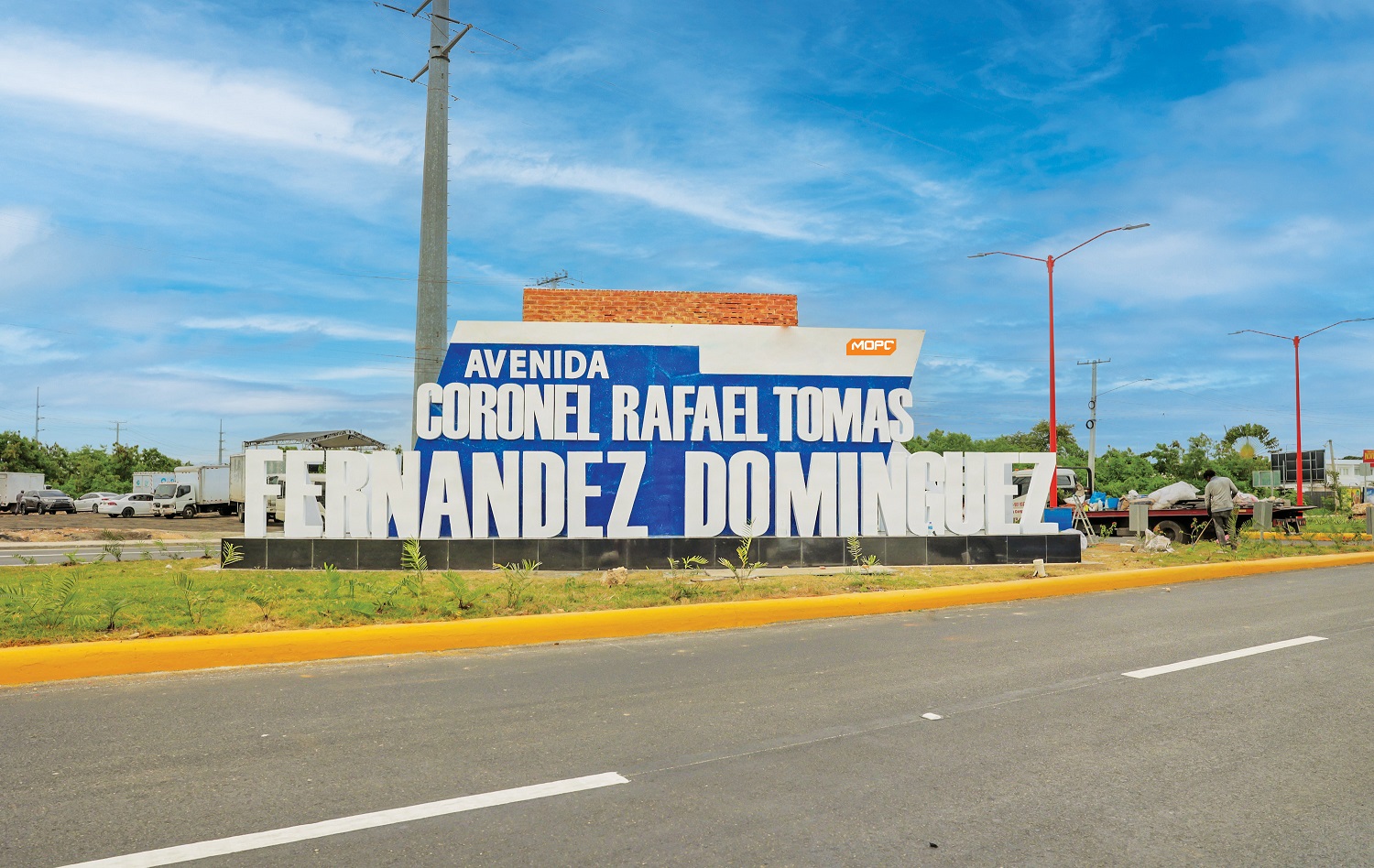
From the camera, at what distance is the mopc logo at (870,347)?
52.2 ft

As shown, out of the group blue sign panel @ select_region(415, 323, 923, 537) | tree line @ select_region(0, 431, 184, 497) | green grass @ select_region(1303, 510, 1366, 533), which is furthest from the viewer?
tree line @ select_region(0, 431, 184, 497)

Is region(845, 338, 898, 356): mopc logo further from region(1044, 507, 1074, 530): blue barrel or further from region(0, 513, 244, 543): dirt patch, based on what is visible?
region(0, 513, 244, 543): dirt patch

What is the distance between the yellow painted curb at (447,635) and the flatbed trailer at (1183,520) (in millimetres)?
12805

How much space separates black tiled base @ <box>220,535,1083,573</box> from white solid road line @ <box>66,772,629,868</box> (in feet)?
33.1

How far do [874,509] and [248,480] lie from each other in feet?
33.8

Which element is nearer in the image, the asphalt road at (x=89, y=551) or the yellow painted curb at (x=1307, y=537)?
the asphalt road at (x=89, y=551)

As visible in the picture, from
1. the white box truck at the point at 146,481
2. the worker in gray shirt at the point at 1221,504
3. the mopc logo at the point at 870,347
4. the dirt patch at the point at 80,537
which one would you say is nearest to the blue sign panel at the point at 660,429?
the mopc logo at the point at 870,347

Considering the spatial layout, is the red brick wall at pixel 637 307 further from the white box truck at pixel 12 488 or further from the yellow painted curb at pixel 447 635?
the white box truck at pixel 12 488

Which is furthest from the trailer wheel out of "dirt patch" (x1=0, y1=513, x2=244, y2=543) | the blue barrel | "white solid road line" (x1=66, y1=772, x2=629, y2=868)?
"white solid road line" (x1=66, y1=772, x2=629, y2=868)

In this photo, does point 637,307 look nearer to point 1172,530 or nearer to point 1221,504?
point 1221,504

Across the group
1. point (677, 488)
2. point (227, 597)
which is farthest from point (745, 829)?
point (677, 488)

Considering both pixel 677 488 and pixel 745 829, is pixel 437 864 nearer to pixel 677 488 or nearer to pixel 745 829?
pixel 745 829

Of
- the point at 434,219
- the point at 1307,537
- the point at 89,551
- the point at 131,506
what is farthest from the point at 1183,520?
the point at 131,506

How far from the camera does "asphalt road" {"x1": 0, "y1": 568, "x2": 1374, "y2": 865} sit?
4.01m
